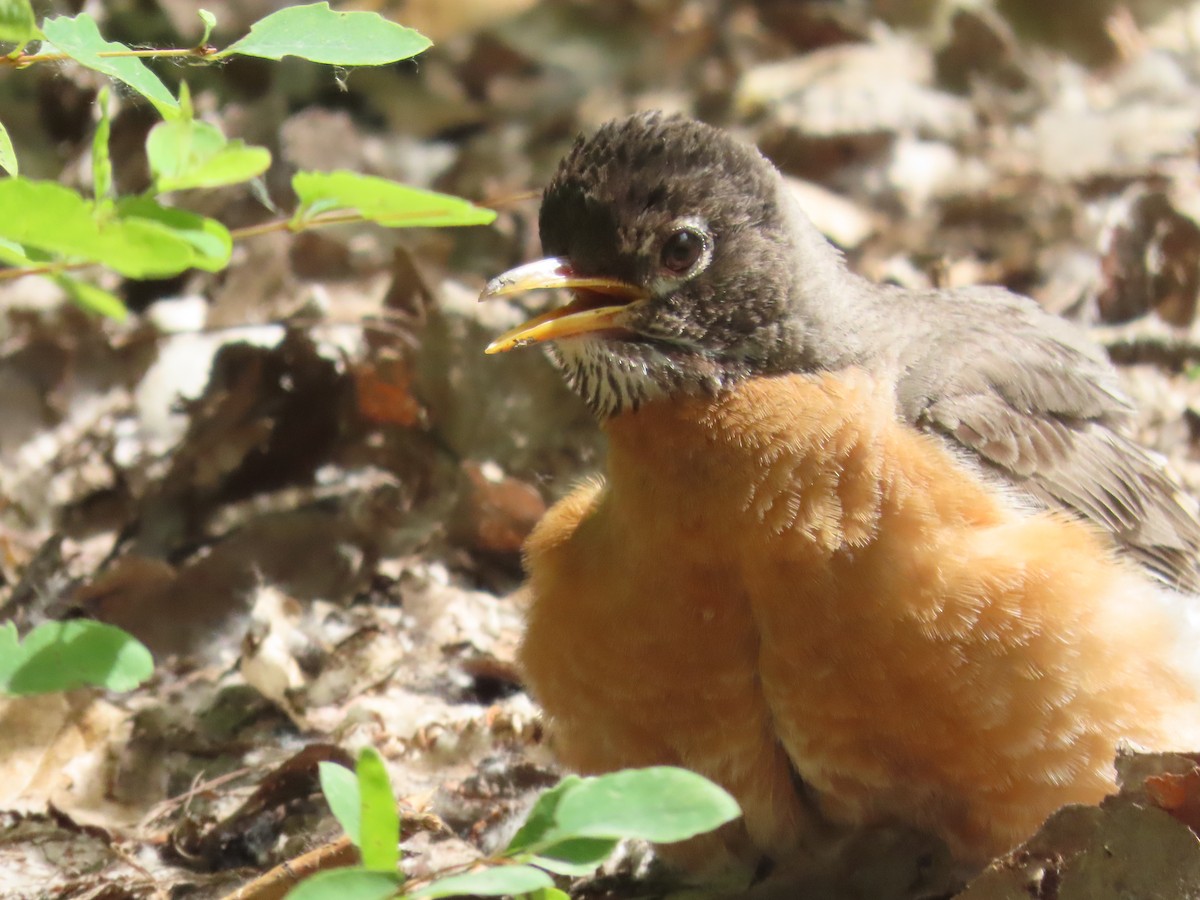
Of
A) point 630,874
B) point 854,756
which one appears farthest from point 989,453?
point 630,874

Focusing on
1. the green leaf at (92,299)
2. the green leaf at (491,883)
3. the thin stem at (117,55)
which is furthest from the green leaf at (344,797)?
the thin stem at (117,55)

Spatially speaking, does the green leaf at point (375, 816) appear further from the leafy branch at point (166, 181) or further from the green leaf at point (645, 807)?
the leafy branch at point (166, 181)

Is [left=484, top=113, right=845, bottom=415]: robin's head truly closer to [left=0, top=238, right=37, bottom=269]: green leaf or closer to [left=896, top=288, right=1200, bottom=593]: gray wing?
[left=896, top=288, right=1200, bottom=593]: gray wing

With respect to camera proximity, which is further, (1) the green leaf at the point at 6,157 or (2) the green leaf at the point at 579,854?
(1) the green leaf at the point at 6,157

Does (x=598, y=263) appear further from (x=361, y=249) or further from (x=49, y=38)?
(x=361, y=249)

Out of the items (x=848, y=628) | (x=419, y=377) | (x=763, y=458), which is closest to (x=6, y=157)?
(x=763, y=458)

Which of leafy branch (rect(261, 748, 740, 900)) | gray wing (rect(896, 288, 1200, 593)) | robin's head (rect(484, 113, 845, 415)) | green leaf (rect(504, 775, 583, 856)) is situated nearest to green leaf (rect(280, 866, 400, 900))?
leafy branch (rect(261, 748, 740, 900))

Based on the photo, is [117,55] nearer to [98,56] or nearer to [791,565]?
[98,56]
